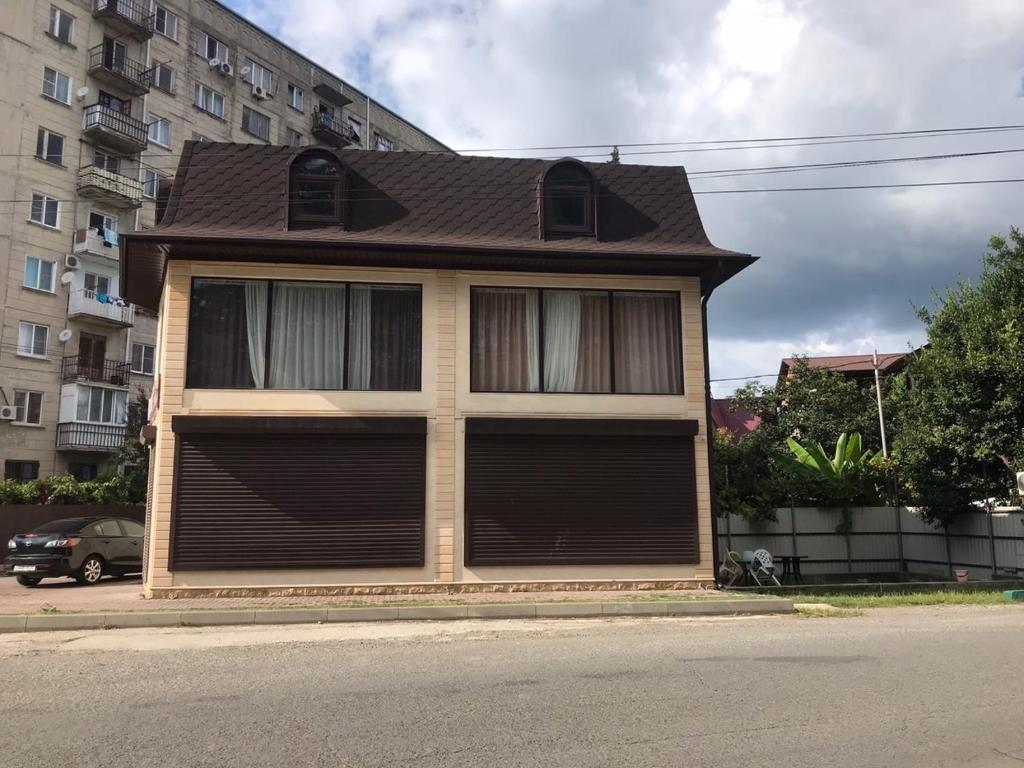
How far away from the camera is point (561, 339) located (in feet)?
50.9

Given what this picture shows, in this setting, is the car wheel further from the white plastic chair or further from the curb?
the white plastic chair

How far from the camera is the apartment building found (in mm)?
31906

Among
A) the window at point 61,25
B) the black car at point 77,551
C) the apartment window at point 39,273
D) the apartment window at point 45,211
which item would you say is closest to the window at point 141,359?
the apartment window at point 39,273

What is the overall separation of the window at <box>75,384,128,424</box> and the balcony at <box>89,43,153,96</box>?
14.0 metres

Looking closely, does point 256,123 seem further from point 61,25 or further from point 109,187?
point 109,187

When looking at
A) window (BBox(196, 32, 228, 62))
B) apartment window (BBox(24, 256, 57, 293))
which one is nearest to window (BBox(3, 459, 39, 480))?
apartment window (BBox(24, 256, 57, 293))

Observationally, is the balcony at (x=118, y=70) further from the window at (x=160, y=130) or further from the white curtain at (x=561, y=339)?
the white curtain at (x=561, y=339)

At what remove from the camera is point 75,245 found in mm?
33906

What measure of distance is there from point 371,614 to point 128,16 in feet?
119

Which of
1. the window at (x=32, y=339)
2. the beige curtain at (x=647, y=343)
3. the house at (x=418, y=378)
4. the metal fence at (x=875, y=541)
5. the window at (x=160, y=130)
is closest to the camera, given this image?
the house at (x=418, y=378)

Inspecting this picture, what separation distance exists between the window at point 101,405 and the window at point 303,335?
21.7 m

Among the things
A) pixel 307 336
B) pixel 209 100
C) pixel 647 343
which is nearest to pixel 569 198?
pixel 647 343

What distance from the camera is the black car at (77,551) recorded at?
1664 centimetres

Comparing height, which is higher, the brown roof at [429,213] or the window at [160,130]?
the window at [160,130]
